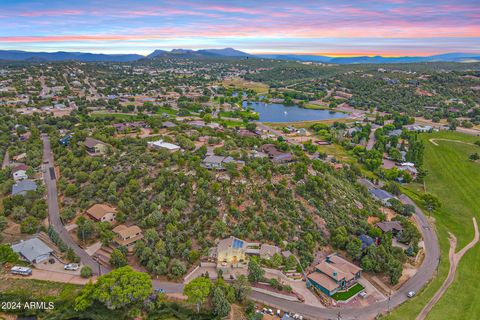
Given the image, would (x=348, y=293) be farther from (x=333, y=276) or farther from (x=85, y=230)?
(x=85, y=230)

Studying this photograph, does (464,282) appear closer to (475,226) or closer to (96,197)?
(475,226)

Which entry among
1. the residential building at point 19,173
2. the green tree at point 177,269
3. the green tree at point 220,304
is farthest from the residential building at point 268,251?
the residential building at point 19,173

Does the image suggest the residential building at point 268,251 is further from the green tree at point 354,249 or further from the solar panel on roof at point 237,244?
the green tree at point 354,249

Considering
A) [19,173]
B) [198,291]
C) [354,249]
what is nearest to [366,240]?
[354,249]

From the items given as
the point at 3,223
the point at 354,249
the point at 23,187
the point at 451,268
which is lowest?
the point at 451,268

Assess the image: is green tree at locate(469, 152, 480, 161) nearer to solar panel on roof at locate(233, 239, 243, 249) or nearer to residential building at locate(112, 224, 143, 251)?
solar panel on roof at locate(233, 239, 243, 249)
